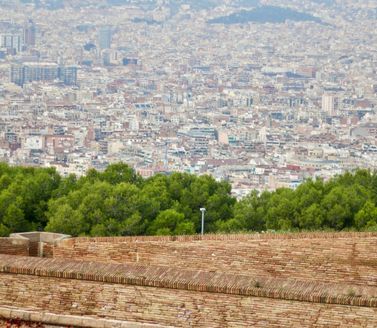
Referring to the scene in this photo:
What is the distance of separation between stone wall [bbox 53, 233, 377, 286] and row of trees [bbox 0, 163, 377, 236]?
5.97 meters

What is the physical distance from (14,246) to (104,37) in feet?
413

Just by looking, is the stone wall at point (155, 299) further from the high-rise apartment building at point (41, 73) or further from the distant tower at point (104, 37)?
the distant tower at point (104, 37)

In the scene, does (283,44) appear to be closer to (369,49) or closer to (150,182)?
(369,49)

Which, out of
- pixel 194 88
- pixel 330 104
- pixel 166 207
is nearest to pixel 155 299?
pixel 166 207

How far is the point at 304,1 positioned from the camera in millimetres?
154875

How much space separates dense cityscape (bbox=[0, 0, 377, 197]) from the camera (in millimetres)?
68875

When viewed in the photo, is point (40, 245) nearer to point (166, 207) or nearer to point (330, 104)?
point (166, 207)

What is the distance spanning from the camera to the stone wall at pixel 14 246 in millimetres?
5426

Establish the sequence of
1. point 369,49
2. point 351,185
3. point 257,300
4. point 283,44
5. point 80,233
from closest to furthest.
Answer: point 257,300 < point 80,233 < point 351,185 < point 369,49 < point 283,44

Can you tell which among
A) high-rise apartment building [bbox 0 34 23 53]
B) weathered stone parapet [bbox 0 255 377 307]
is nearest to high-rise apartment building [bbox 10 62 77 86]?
high-rise apartment building [bbox 0 34 23 53]

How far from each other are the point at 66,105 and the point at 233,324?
86515 millimetres

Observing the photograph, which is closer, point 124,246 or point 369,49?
point 124,246

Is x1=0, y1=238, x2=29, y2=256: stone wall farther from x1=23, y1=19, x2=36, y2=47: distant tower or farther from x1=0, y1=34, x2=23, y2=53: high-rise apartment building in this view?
x1=23, y1=19, x2=36, y2=47: distant tower

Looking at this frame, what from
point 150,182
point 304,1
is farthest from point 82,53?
point 150,182
